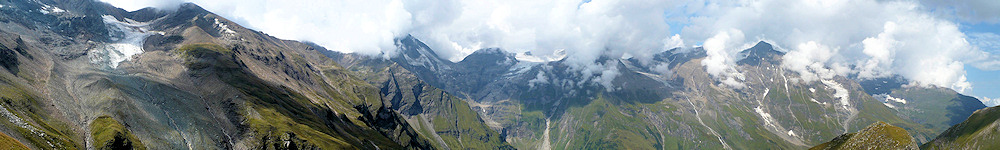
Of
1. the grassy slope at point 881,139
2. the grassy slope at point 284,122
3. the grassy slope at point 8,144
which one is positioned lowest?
the grassy slope at point 284,122

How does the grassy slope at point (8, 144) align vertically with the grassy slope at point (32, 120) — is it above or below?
above

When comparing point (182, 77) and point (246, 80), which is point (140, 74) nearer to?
point (182, 77)

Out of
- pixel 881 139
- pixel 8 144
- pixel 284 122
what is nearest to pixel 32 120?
pixel 8 144

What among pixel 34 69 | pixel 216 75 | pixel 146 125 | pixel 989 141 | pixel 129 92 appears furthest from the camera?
pixel 216 75

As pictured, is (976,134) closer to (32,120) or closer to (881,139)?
(881,139)

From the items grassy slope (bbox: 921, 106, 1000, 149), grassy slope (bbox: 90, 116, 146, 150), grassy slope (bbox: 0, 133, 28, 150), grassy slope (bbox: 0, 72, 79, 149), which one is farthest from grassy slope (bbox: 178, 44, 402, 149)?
grassy slope (bbox: 921, 106, 1000, 149)

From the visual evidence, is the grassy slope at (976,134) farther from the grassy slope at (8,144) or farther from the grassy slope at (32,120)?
the grassy slope at (32,120)

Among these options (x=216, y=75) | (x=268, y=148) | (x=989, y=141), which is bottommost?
(x=268, y=148)

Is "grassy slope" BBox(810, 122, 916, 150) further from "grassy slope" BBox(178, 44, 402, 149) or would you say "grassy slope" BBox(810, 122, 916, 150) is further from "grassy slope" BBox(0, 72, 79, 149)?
"grassy slope" BBox(0, 72, 79, 149)

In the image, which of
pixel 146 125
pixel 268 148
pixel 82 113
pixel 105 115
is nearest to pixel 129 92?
pixel 82 113

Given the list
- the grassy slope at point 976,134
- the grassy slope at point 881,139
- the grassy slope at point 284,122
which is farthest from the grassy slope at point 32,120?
the grassy slope at point 976,134

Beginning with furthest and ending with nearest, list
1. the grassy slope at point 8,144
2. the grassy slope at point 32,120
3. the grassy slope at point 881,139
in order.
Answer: the grassy slope at point 32,120 < the grassy slope at point 881,139 < the grassy slope at point 8,144
